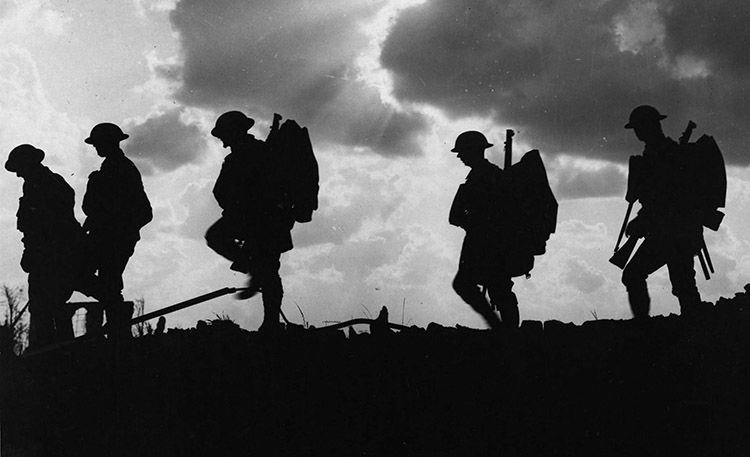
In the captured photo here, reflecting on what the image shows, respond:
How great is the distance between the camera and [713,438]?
5.93m

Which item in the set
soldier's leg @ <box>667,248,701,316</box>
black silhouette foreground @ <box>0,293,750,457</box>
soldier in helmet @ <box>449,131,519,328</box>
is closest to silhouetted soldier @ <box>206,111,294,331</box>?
black silhouette foreground @ <box>0,293,750,457</box>

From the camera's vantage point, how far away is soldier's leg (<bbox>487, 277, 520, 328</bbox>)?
8344 millimetres

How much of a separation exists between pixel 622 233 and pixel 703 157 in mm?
1133

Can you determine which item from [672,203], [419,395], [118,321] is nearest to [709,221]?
[672,203]

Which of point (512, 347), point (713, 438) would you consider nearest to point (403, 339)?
point (512, 347)

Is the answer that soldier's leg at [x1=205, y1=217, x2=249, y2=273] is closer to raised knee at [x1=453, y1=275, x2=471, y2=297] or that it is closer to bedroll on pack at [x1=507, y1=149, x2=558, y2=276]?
raised knee at [x1=453, y1=275, x2=471, y2=297]

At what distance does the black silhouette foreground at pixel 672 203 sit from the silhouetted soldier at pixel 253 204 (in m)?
3.25

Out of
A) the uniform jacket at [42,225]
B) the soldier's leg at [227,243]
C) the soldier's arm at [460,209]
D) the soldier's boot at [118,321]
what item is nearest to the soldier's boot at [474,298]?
the soldier's arm at [460,209]

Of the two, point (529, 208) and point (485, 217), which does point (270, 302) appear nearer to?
point (485, 217)

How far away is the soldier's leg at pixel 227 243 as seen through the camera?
328 inches

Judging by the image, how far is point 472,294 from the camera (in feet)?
27.7

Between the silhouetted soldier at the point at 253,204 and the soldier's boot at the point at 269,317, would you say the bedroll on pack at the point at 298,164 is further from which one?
the soldier's boot at the point at 269,317

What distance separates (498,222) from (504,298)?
0.73 metres

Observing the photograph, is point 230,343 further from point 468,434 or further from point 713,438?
point 713,438
